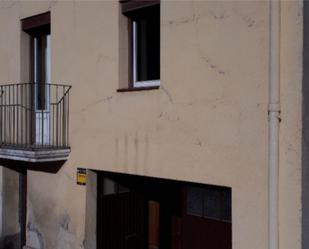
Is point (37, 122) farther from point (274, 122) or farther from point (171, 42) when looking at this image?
point (274, 122)

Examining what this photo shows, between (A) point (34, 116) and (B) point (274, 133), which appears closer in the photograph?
(B) point (274, 133)

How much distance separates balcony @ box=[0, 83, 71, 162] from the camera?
6.92 meters

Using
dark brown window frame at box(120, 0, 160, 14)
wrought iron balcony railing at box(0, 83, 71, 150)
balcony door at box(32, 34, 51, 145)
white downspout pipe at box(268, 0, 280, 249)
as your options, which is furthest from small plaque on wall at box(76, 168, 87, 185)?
white downspout pipe at box(268, 0, 280, 249)

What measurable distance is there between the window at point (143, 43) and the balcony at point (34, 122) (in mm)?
→ 1241

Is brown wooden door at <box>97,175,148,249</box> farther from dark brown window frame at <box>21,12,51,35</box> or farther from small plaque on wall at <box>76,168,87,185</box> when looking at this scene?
dark brown window frame at <box>21,12,51,35</box>

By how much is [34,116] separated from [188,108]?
11.1ft

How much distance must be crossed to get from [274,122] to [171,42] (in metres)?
1.72

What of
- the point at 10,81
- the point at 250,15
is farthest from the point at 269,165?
the point at 10,81

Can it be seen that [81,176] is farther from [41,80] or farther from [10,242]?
[10,242]

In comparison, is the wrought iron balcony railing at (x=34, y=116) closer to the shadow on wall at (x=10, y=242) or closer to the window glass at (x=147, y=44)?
the window glass at (x=147, y=44)

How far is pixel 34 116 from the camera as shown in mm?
7840

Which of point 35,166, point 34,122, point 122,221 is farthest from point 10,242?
point 122,221

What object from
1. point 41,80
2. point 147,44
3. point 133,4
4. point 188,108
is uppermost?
point 133,4

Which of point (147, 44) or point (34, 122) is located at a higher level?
point (147, 44)
